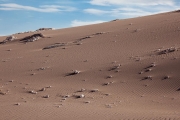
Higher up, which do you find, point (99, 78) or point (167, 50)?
point (167, 50)

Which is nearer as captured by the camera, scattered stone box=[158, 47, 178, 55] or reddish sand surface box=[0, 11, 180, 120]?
reddish sand surface box=[0, 11, 180, 120]

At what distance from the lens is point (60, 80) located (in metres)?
15.9

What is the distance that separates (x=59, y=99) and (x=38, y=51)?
10968 millimetres

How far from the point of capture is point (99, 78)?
50.5 ft

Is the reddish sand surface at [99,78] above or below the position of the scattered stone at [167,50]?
below

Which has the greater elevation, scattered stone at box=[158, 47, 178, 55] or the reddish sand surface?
scattered stone at box=[158, 47, 178, 55]

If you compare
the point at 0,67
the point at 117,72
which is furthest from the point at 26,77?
the point at 117,72

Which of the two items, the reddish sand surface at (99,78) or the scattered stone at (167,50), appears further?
the scattered stone at (167,50)

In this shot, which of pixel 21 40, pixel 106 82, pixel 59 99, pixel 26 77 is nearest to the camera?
pixel 59 99

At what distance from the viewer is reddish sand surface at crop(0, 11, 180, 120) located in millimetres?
10930

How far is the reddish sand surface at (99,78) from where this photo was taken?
10930 mm

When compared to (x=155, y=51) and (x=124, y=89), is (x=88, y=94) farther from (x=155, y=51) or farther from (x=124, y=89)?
(x=155, y=51)

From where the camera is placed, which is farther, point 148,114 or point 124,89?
point 124,89

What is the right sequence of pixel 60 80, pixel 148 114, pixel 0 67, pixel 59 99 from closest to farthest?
pixel 148 114 < pixel 59 99 < pixel 60 80 < pixel 0 67
